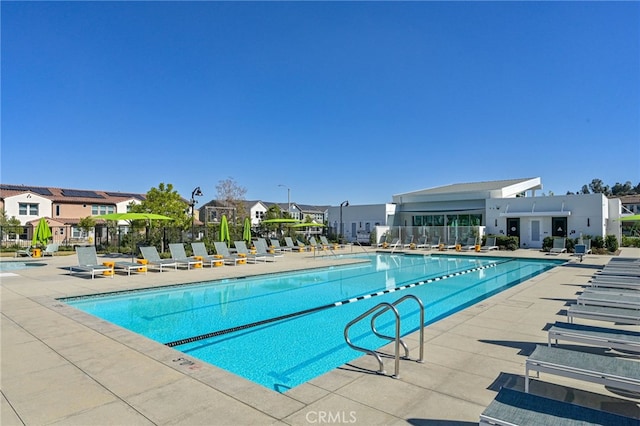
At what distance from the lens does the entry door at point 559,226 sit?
2689 cm

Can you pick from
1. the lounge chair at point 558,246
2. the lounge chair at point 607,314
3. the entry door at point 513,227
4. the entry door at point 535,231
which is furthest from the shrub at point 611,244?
the lounge chair at point 607,314

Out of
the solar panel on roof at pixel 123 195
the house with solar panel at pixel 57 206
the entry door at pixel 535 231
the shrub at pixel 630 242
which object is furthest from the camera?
the solar panel on roof at pixel 123 195

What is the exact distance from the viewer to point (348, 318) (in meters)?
8.46

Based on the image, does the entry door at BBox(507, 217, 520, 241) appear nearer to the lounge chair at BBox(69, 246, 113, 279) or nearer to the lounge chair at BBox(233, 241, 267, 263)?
the lounge chair at BBox(233, 241, 267, 263)


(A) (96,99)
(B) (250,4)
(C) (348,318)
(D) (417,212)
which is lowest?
(C) (348,318)

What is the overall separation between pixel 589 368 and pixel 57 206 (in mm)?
48962

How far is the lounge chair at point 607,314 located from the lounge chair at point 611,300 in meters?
0.20

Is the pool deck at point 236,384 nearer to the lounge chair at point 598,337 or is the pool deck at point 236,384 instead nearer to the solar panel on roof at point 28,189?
the lounge chair at point 598,337

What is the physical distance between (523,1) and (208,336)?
45.0 ft

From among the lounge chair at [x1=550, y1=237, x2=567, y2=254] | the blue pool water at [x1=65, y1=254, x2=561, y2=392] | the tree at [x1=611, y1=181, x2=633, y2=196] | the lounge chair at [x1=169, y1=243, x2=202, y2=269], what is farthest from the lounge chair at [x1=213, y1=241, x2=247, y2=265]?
the tree at [x1=611, y1=181, x2=633, y2=196]

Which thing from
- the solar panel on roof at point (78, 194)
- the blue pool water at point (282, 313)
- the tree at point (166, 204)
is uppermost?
the solar panel on roof at point (78, 194)

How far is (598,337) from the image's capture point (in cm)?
436

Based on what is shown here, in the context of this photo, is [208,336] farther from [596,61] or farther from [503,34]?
[596,61]

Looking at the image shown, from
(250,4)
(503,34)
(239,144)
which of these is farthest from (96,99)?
(503,34)
